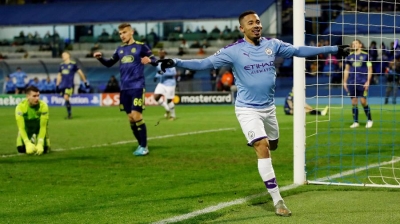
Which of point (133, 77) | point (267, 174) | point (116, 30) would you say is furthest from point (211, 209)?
point (116, 30)

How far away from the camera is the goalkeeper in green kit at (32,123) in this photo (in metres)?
15.1

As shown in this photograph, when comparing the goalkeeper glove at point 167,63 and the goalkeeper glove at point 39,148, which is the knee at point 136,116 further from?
the goalkeeper glove at point 167,63

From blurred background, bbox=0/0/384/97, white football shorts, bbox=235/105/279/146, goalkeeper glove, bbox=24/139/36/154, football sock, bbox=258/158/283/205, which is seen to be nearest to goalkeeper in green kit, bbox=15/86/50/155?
goalkeeper glove, bbox=24/139/36/154

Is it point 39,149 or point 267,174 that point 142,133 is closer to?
point 39,149

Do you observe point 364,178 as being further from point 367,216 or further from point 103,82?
point 103,82

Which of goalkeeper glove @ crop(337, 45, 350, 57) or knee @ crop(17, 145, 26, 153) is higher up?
goalkeeper glove @ crop(337, 45, 350, 57)

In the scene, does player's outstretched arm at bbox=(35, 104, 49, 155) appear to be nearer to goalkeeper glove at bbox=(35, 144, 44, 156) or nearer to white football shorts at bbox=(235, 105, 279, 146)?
goalkeeper glove at bbox=(35, 144, 44, 156)

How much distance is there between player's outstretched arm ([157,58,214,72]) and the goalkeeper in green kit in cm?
717

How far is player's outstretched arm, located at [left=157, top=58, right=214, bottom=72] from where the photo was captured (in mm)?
8141

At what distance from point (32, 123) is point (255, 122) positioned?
308 inches

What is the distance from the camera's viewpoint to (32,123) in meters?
15.4

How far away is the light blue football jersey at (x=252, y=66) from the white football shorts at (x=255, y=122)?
68 millimetres

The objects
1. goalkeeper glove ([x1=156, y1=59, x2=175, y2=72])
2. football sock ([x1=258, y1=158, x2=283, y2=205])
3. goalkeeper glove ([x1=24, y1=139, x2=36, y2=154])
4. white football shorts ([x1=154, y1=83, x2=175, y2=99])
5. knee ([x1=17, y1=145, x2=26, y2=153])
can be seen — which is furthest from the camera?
white football shorts ([x1=154, y1=83, x2=175, y2=99])

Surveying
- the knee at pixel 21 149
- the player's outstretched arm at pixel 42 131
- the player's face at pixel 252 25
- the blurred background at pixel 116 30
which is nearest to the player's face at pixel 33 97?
the player's outstretched arm at pixel 42 131
